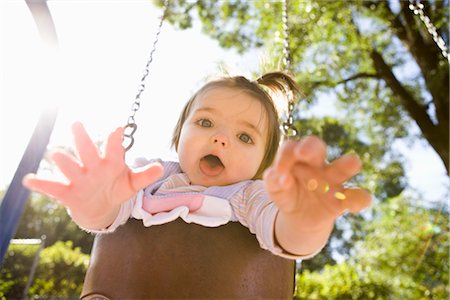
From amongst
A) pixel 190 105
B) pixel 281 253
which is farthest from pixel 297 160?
pixel 190 105

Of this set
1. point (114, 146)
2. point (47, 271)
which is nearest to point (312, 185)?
point (114, 146)

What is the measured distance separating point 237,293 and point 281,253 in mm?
134

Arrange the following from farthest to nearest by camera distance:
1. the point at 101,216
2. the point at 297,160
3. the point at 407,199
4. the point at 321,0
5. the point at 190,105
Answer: the point at 407,199 → the point at 321,0 → the point at 190,105 → the point at 101,216 → the point at 297,160

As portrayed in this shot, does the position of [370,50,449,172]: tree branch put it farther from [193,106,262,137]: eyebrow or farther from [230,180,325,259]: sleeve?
[230,180,325,259]: sleeve

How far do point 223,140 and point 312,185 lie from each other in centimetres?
49

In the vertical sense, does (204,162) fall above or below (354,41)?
below

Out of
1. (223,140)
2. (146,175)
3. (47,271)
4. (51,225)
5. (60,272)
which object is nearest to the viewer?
(146,175)

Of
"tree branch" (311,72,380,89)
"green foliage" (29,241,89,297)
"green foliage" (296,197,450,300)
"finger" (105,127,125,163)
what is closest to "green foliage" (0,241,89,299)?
"green foliage" (29,241,89,297)

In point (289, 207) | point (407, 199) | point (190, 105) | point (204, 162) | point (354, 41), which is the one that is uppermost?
point (354, 41)

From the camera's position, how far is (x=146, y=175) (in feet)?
2.77

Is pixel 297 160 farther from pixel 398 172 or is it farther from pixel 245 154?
pixel 398 172

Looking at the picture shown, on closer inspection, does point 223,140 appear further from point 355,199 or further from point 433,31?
point 433,31

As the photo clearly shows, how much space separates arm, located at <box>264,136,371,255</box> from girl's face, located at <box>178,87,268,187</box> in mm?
430

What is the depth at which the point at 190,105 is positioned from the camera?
1488 millimetres
